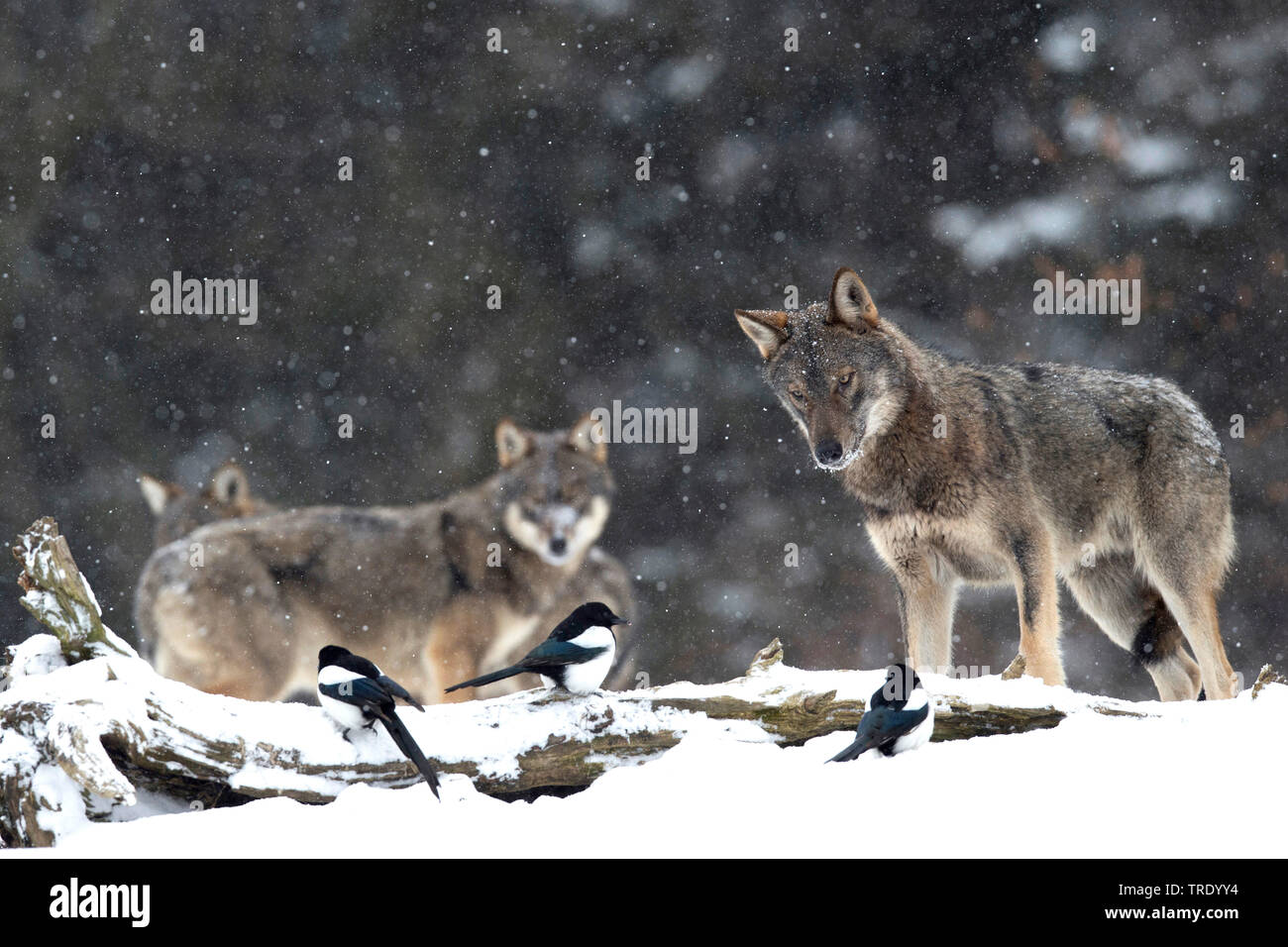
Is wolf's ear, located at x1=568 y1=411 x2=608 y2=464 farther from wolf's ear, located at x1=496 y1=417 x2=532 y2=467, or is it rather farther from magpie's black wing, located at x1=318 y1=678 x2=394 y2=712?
magpie's black wing, located at x1=318 y1=678 x2=394 y2=712

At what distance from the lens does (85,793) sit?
3.54 m

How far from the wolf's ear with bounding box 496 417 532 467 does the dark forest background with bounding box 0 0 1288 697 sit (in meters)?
3.02

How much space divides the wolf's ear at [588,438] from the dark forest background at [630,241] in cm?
309

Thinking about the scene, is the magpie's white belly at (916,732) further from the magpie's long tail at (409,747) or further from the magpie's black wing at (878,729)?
the magpie's long tail at (409,747)

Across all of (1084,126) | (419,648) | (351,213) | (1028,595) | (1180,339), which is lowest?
(419,648)

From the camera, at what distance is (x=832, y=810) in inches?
136

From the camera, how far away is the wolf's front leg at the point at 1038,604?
5590 mm

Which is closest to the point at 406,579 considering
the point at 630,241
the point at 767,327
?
the point at 767,327

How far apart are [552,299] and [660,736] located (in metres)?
8.55

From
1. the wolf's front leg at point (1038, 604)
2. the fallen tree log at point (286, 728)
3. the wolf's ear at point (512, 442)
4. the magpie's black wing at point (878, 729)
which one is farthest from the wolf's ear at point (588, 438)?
the magpie's black wing at point (878, 729)

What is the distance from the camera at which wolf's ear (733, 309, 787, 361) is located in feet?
19.9

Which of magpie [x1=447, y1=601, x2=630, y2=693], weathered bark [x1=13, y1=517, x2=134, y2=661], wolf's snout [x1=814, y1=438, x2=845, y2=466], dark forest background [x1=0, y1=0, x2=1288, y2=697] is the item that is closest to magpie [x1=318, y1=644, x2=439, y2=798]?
magpie [x1=447, y1=601, x2=630, y2=693]

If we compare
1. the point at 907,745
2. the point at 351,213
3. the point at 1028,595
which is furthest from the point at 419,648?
the point at 351,213

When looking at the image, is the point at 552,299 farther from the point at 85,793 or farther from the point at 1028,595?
the point at 85,793
